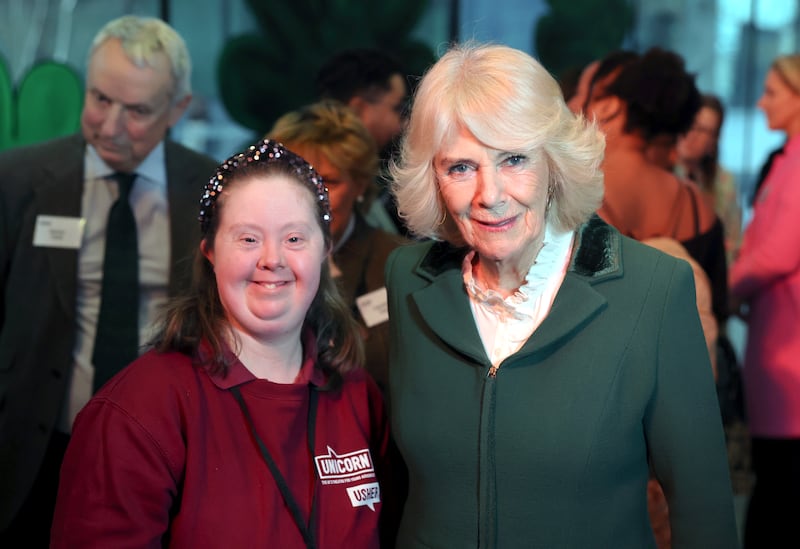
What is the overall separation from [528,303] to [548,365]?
0.15 metres

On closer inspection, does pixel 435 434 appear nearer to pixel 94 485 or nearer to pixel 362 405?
pixel 362 405

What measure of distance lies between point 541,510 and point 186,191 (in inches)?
68.0

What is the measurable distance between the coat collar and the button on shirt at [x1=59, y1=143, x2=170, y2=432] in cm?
119

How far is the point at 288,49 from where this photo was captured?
569 centimetres

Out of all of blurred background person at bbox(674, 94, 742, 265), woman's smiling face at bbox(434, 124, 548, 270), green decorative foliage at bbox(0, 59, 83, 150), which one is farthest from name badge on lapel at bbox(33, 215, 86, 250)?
blurred background person at bbox(674, 94, 742, 265)

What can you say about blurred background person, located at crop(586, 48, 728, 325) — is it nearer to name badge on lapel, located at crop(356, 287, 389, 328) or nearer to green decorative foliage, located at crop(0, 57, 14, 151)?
name badge on lapel, located at crop(356, 287, 389, 328)

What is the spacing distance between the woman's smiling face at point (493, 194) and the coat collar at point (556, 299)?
0.38 ft

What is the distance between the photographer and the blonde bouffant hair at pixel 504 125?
188 cm

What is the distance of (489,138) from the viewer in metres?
1.88

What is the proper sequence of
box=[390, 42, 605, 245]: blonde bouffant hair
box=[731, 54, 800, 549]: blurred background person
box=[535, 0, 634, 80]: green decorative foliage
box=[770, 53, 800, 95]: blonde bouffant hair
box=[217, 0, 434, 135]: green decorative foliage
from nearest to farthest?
1. box=[390, 42, 605, 245]: blonde bouffant hair
2. box=[731, 54, 800, 549]: blurred background person
3. box=[770, 53, 800, 95]: blonde bouffant hair
4. box=[217, 0, 434, 135]: green decorative foliage
5. box=[535, 0, 634, 80]: green decorative foliage

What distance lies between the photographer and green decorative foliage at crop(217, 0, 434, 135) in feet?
18.5

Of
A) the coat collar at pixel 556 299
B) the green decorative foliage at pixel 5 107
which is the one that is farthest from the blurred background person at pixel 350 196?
the green decorative foliage at pixel 5 107

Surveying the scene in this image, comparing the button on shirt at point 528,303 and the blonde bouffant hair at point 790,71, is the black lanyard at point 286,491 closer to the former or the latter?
the button on shirt at point 528,303

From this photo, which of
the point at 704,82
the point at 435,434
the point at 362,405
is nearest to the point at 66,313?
the point at 362,405
